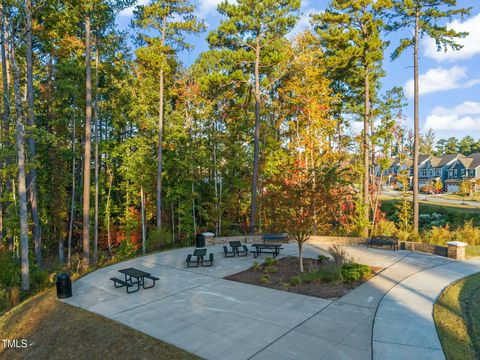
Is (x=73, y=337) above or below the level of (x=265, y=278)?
below

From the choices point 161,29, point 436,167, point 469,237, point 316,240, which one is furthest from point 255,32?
point 436,167

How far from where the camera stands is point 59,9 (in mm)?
14773

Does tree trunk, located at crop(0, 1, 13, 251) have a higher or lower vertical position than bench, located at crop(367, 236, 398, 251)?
higher

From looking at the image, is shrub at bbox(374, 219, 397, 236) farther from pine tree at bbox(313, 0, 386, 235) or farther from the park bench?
the park bench

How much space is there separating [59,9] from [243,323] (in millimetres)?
16054

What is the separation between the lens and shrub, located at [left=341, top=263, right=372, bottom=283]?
1060 centimetres

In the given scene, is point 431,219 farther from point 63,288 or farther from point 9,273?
point 9,273

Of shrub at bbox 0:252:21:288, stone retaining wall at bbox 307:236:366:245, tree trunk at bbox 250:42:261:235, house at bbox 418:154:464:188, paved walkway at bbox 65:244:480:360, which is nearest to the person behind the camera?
paved walkway at bbox 65:244:480:360

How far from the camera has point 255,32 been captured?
19.8m

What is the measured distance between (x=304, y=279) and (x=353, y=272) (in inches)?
65.4

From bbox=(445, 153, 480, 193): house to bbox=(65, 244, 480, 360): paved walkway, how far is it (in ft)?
181

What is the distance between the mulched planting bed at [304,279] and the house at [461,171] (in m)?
57.2

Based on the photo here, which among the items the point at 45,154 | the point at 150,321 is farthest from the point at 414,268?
the point at 45,154

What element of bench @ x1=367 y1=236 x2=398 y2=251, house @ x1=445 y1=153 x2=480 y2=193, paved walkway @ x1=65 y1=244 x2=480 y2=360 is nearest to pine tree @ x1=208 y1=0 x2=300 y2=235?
bench @ x1=367 y1=236 x2=398 y2=251
